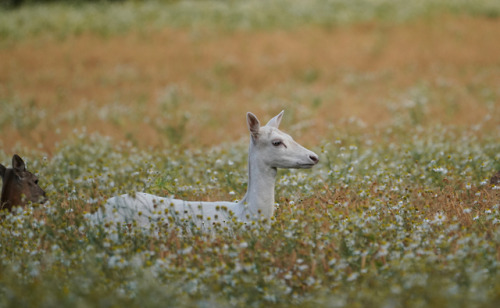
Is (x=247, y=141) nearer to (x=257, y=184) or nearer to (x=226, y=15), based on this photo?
(x=257, y=184)

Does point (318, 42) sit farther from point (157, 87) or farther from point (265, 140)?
point (265, 140)

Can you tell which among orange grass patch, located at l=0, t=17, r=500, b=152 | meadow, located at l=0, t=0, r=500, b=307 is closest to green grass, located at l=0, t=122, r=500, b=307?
meadow, located at l=0, t=0, r=500, b=307

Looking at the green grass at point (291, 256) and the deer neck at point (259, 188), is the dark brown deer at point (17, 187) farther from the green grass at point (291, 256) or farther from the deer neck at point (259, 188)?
the deer neck at point (259, 188)

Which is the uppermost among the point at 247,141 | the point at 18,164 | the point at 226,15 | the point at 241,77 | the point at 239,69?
the point at 226,15

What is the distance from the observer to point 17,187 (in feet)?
28.9

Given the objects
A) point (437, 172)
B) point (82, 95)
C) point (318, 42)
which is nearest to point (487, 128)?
point (437, 172)

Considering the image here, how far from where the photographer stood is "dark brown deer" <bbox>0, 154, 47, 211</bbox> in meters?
8.80

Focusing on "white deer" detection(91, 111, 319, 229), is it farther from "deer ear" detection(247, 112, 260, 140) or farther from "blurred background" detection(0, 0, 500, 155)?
"blurred background" detection(0, 0, 500, 155)

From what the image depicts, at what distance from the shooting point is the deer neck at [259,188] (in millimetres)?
7355

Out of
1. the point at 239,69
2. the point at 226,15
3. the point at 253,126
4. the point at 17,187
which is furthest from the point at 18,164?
the point at 226,15

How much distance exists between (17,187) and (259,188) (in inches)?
138

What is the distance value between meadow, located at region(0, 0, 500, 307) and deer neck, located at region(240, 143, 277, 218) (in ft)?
1.10

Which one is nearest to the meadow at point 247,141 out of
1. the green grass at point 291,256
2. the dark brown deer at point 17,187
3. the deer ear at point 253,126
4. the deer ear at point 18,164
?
the green grass at point 291,256

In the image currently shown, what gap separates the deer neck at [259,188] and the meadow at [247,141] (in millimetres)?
335
